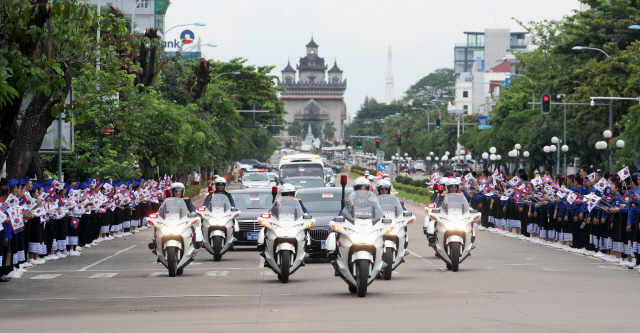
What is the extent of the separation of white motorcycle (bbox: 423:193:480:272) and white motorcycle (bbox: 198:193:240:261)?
434 centimetres

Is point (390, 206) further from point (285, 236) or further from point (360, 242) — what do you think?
point (360, 242)

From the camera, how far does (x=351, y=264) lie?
1213cm

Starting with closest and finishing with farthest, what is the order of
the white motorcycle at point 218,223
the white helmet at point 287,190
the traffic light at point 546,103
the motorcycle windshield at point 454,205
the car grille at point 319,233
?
1. the white helmet at point 287,190
2. the motorcycle windshield at point 454,205
3. the car grille at point 319,233
4. the white motorcycle at point 218,223
5. the traffic light at point 546,103

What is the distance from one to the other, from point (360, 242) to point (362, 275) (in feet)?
1.48

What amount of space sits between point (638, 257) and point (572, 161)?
45475mm

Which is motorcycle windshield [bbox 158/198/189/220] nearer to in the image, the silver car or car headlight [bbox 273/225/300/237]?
car headlight [bbox 273/225/300/237]

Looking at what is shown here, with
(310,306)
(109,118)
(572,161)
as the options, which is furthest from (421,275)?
(572,161)

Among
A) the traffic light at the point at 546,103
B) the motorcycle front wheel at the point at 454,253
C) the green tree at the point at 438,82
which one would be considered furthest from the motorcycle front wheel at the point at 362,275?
the green tree at the point at 438,82

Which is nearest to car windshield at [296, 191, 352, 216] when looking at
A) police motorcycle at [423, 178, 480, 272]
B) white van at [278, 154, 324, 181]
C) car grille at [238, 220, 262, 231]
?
car grille at [238, 220, 262, 231]

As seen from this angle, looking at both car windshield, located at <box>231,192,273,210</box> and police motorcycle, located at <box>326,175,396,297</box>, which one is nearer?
police motorcycle, located at <box>326,175,396,297</box>

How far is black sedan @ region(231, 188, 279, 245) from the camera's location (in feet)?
68.1

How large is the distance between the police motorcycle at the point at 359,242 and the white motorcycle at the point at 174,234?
3554mm

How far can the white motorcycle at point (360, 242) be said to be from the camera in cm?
1202

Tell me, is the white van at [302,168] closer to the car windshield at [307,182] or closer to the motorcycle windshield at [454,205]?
the car windshield at [307,182]
